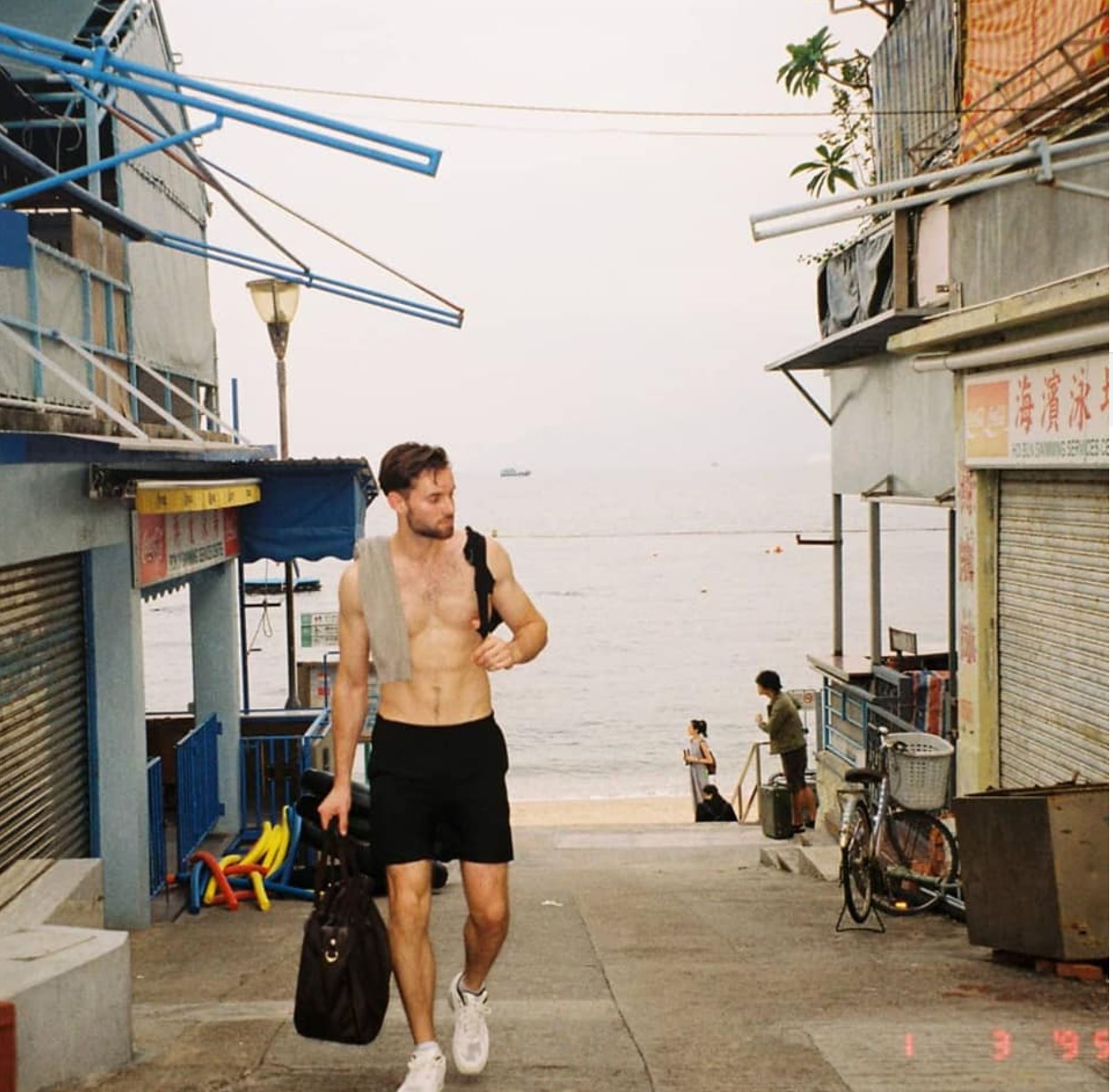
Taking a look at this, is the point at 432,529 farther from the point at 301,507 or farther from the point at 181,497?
the point at 301,507

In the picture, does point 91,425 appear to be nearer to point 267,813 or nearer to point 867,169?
point 267,813

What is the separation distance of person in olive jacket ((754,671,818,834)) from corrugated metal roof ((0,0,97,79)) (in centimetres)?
1009

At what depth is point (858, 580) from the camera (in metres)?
102

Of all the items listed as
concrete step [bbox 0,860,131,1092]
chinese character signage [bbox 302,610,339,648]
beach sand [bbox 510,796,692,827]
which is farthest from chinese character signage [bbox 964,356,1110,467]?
chinese character signage [bbox 302,610,339,648]

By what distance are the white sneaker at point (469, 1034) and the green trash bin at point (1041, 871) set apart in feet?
11.3

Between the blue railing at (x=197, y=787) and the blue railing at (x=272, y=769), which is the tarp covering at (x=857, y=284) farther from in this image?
the blue railing at (x=197, y=787)

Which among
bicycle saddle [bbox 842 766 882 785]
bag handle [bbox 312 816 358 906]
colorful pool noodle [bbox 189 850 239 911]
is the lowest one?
colorful pool noodle [bbox 189 850 239 911]

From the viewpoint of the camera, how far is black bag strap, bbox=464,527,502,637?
4.58 m

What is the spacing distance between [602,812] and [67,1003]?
66.1ft

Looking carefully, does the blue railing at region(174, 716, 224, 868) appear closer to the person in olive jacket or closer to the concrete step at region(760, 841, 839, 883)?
the concrete step at region(760, 841, 839, 883)

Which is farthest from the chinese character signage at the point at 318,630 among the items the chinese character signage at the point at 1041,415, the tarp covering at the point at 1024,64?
the chinese character signage at the point at 1041,415

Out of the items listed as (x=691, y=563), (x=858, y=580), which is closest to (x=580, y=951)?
(x=858, y=580)

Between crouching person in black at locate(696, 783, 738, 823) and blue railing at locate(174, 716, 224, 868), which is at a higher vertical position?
blue railing at locate(174, 716, 224, 868)

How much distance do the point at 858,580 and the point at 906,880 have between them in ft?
309
